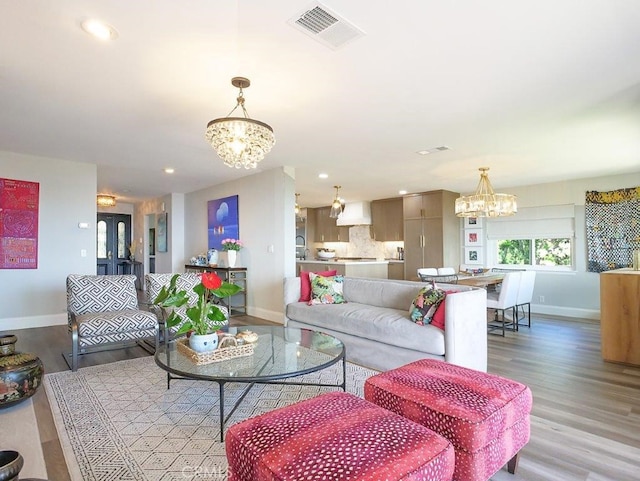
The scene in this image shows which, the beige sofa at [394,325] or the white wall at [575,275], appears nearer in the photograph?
the beige sofa at [394,325]

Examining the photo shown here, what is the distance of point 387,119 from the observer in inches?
137

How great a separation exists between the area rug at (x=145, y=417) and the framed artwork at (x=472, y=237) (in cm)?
534

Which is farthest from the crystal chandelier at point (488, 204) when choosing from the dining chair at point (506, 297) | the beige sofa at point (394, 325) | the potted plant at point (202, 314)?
the potted plant at point (202, 314)

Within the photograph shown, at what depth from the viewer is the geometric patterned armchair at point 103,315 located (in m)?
3.33

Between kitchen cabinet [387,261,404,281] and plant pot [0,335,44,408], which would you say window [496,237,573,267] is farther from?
plant pot [0,335,44,408]

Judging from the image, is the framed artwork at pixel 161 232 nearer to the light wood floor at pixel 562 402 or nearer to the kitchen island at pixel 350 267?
the kitchen island at pixel 350 267

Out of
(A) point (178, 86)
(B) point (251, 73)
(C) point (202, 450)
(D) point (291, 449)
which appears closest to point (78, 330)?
(C) point (202, 450)

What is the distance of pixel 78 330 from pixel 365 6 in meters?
3.50

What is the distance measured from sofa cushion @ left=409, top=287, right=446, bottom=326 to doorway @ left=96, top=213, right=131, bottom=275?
29.9 ft

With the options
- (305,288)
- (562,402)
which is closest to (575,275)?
(562,402)

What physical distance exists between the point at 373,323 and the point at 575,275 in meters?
5.00

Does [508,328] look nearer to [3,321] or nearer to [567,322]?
[567,322]

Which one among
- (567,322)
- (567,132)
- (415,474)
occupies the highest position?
(567,132)

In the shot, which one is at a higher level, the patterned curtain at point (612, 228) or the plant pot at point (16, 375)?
the patterned curtain at point (612, 228)
